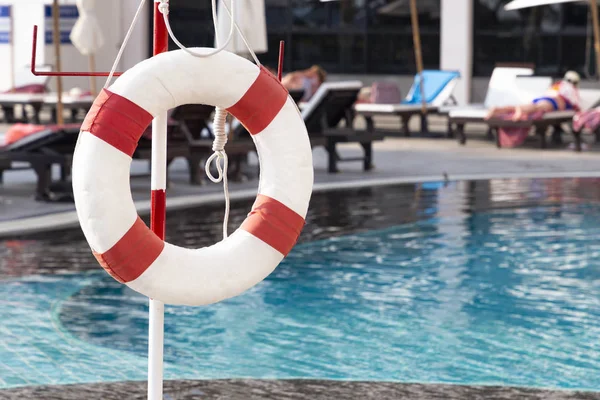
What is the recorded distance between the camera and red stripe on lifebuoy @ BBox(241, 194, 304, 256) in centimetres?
373

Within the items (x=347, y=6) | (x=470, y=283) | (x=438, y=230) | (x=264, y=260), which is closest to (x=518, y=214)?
(x=438, y=230)

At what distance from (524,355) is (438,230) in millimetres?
3833

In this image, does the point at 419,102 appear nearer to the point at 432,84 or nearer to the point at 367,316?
the point at 432,84

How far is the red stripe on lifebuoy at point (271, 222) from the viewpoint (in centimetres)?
373

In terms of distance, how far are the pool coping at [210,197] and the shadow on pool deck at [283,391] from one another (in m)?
4.43

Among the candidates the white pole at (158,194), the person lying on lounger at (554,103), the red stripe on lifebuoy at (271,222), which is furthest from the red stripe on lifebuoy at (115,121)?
the person lying on lounger at (554,103)

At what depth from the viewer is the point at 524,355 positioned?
5.58m

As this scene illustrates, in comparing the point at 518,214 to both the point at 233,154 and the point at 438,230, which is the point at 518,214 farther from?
the point at 233,154

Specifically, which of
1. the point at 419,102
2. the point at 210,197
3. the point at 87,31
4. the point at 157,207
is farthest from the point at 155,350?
the point at 419,102

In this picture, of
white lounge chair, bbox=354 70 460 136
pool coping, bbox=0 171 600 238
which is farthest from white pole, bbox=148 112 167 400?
white lounge chair, bbox=354 70 460 136

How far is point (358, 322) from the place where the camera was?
6.29m

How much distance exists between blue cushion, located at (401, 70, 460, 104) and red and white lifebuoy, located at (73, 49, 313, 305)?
15263mm

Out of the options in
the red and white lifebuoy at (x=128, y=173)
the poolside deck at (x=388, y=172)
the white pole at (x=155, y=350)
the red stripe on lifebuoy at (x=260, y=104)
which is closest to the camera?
the red and white lifebuoy at (x=128, y=173)

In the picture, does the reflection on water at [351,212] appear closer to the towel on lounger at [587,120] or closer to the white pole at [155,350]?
the towel on lounger at [587,120]
